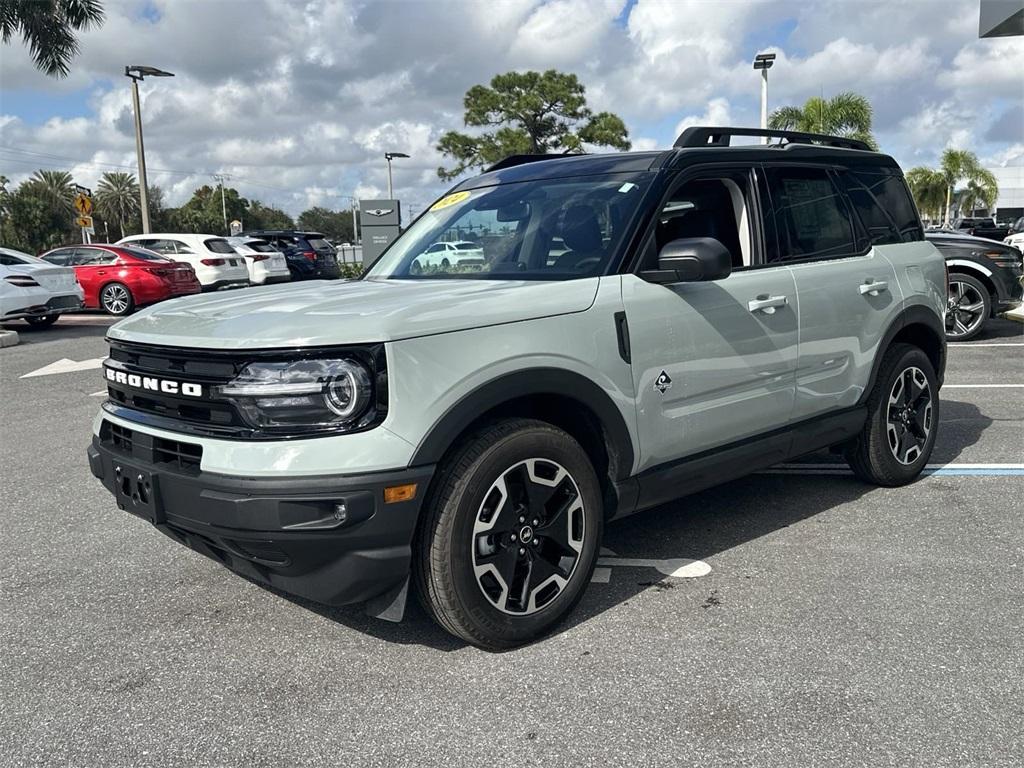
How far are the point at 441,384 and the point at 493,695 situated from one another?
41.2 inches

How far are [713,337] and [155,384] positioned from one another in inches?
87.0

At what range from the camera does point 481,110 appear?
134ft

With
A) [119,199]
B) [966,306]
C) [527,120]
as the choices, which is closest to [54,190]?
[119,199]

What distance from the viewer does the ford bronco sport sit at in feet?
9.12

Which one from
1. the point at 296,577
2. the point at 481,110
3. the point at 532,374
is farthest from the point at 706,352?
the point at 481,110

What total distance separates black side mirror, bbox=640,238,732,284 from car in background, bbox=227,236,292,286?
18650 millimetres

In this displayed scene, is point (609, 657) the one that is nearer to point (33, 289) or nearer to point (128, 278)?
point (33, 289)

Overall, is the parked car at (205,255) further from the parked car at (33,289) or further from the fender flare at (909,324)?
the fender flare at (909,324)

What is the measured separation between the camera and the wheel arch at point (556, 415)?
9.50ft

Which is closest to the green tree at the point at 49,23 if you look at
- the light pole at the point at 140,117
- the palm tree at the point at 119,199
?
the light pole at the point at 140,117

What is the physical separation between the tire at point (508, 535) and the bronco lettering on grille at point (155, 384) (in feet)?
2.88

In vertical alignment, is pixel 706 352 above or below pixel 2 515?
above

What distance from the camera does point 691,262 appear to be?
3393mm

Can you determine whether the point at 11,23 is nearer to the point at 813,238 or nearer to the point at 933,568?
the point at 813,238
